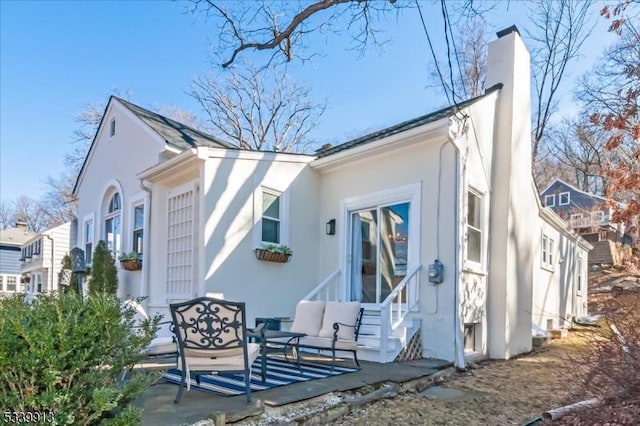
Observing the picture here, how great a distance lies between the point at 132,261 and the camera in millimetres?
9938

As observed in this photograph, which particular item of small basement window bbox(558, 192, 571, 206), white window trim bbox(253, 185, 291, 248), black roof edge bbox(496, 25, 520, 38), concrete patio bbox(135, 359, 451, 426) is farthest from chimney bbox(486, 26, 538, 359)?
small basement window bbox(558, 192, 571, 206)

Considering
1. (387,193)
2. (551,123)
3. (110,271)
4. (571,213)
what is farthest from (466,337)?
(571,213)

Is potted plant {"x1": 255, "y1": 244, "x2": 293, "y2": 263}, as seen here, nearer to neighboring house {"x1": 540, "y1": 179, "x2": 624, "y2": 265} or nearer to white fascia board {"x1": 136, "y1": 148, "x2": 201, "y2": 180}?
white fascia board {"x1": 136, "y1": 148, "x2": 201, "y2": 180}

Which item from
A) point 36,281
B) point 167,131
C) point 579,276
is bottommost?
point 36,281

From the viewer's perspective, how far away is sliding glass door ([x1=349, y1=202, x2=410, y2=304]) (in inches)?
310

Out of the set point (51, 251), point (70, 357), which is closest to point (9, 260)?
point (51, 251)

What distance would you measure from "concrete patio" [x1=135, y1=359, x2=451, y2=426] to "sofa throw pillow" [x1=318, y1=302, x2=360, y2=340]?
20.0 inches

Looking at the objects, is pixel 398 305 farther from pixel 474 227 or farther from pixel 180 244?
pixel 180 244

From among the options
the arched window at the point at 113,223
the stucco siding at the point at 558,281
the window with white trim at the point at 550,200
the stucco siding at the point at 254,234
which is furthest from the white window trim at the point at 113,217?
the window with white trim at the point at 550,200

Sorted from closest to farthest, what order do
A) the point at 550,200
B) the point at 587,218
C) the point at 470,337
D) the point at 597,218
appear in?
1. the point at 470,337
2. the point at 597,218
3. the point at 587,218
4. the point at 550,200

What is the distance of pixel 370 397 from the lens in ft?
16.1

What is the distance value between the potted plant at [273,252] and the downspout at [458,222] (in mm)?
2942

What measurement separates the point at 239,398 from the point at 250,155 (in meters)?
4.64

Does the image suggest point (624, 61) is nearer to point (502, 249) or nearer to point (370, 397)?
point (502, 249)
